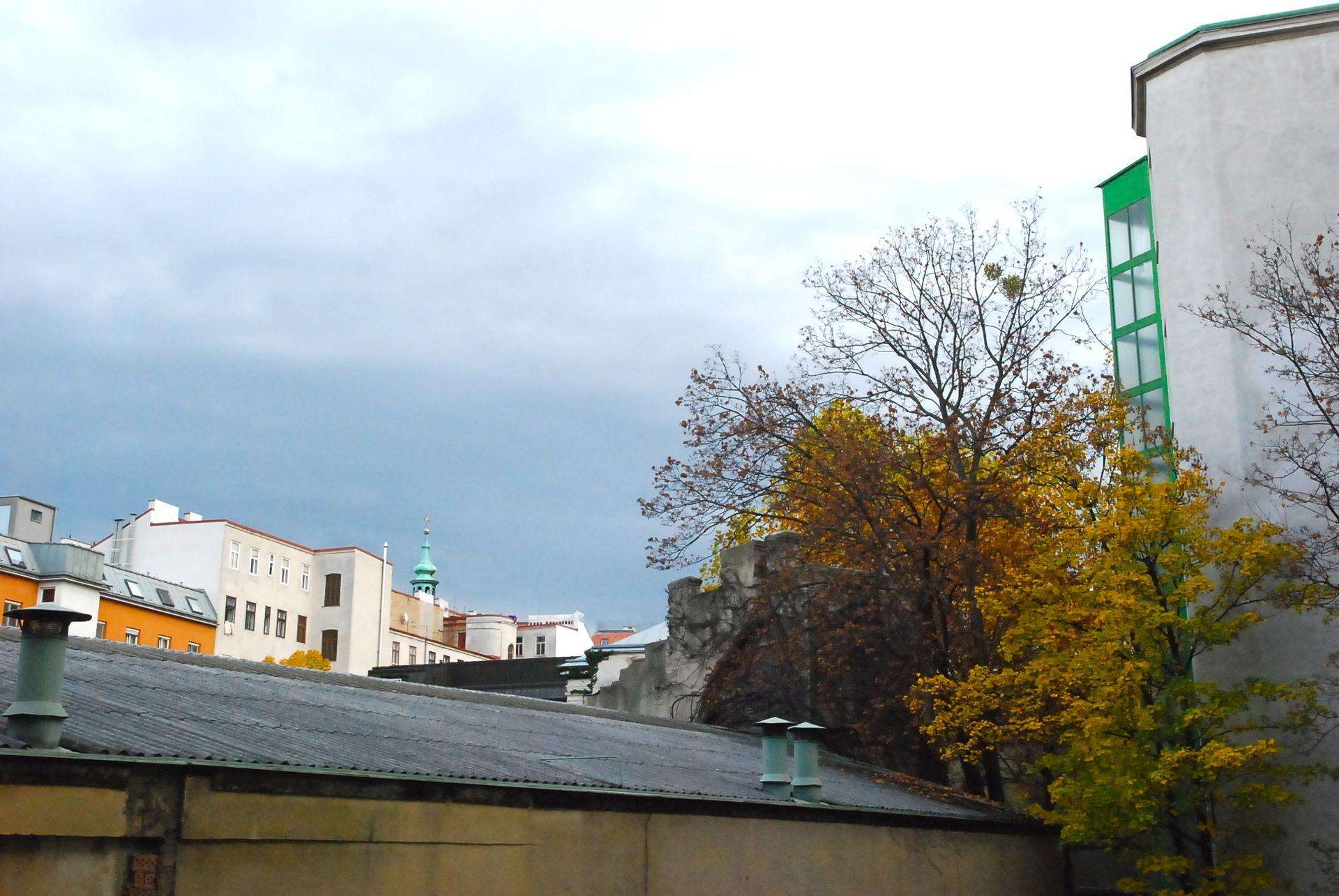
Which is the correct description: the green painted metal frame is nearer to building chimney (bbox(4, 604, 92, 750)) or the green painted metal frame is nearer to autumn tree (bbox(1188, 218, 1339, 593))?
autumn tree (bbox(1188, 218, 1339, 593))

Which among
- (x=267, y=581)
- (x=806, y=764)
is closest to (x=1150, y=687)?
(x=806, y=764)

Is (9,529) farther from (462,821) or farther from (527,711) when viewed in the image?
(462,821)

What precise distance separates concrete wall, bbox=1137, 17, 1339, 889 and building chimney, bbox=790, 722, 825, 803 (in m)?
9.99

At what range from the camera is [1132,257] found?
36.6m

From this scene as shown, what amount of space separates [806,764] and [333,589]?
65810 millimetres

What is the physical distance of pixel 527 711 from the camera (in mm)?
18547

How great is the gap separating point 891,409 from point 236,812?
21.4 meters

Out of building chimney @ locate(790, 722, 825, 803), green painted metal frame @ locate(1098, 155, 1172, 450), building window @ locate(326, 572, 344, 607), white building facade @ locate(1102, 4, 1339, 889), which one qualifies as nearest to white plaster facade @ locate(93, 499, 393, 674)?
building window @ locate(326, 572, 344, 607)

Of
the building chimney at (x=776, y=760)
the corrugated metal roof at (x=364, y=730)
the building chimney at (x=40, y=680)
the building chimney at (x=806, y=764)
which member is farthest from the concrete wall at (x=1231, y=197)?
the building chimney at (x=40, y=680)

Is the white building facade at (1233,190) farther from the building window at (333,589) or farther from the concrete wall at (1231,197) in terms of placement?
the building window at (333,589)

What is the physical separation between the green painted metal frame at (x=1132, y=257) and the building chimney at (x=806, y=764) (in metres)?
21.2

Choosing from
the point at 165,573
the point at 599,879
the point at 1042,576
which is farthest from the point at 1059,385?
the point at 165,573

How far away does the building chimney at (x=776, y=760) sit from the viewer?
1591cm

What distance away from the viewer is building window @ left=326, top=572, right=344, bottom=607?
258 feet
